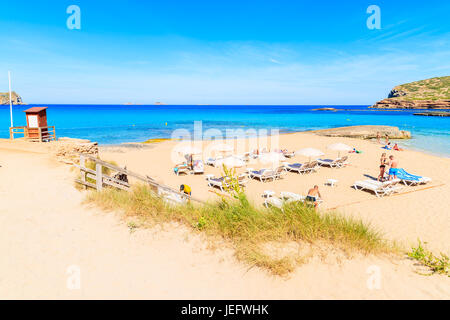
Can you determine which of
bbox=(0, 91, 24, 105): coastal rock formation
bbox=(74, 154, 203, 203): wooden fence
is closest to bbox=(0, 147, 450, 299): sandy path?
bbox=(74, 154, 203, 203): wooden fence

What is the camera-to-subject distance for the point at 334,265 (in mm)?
3592

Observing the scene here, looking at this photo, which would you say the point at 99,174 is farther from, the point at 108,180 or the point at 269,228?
the point at 269,228

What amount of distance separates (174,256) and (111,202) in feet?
8.67

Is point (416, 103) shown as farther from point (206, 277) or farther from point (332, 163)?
point (206, 277)

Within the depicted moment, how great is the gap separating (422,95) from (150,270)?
497ft

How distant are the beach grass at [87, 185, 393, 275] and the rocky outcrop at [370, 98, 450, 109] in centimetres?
12181

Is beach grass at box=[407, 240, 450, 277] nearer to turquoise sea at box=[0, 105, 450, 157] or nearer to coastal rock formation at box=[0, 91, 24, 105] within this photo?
turquoise sea at box=[0, 105, 450, 157]

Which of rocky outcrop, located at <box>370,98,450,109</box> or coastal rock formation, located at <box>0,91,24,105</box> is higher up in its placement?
coastal rock formation, located at <box>0,91,24,105</box>

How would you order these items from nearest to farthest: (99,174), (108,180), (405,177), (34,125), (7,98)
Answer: (99,174) → (108,180) → (405,177) → (34,125) → (7,98)

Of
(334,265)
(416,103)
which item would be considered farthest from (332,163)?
(416,103)

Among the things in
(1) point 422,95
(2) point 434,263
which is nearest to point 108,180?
(2) point 434,263

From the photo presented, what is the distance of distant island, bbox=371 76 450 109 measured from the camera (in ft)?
332

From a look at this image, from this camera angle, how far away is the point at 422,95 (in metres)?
119

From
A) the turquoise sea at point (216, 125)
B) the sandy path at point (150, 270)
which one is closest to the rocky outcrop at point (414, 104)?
the turquoise sea at point (216, 125)
